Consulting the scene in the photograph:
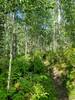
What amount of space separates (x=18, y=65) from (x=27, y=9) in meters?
4.39

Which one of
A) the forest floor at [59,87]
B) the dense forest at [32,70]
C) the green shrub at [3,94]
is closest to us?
the green shrub at [3,94]

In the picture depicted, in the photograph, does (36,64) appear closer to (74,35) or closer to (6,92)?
(6,92)

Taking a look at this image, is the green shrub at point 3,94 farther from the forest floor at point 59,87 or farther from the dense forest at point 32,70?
the forest floor at point 59,87

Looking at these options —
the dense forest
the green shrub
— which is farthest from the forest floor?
the green shrub

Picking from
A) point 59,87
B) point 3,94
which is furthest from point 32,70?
point 3,94

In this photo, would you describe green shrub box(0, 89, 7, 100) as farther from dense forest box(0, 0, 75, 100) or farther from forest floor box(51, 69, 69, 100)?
forest floor box(51, 69, 69, 100)

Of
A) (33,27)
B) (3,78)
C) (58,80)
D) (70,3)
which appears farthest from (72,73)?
(33,27)

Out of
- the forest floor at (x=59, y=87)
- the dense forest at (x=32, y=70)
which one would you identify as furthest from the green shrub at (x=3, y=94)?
the forest floor at (x=59, y=87)

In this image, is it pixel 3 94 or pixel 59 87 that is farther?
pixel 59 87

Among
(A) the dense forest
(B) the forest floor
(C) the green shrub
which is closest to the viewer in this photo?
(C) the green shrub

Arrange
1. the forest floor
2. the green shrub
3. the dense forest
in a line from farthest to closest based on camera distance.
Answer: the forest floor < the dense forest < the green shrub

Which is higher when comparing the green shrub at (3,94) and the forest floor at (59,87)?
the green shrub at (3,94)

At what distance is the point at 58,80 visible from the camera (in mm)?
19547

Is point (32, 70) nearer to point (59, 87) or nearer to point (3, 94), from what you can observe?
point (59, 87)
